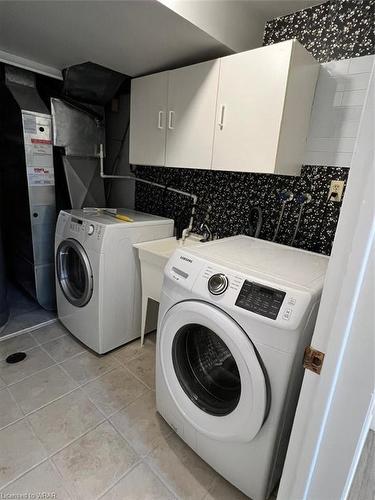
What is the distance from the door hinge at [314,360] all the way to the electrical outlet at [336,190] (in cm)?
112

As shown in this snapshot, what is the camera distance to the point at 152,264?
1.79 metres

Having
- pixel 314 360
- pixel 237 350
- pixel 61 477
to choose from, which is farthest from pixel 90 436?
pixel 314 360

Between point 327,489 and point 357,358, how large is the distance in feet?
1.25

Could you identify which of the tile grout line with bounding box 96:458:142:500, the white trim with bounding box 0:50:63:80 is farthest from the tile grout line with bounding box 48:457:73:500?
the white trim with bounding box 0:50:63:80

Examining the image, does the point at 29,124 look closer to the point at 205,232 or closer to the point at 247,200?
the point at 205,232

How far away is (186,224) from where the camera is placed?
7.38 feet

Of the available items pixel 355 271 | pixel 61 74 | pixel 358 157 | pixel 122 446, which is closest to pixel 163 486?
pixel 122 446

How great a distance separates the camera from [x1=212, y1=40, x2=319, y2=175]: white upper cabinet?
4.30 ft

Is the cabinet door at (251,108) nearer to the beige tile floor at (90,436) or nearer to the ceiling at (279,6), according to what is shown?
the ceiling at (279,6)

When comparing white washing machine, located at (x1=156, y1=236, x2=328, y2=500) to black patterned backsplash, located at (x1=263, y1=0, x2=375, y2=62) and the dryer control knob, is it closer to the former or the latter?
the dryer control knob

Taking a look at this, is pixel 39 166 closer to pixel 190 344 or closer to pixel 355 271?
pixel 190 344

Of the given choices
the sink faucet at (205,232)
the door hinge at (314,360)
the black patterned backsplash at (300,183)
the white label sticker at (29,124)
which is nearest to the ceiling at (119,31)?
the black patterned backsplash at (300,183)

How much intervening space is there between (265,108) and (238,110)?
0.16m

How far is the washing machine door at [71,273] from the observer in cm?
194
